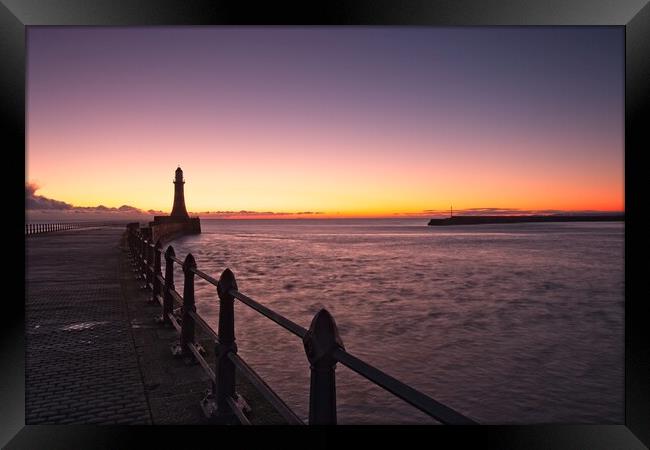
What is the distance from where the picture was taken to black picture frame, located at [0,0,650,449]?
3.76 meters

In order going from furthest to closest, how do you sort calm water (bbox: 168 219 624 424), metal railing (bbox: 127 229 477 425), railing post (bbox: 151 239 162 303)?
calm water (bbox: 168 219 624 424) → railing post (bbox: 151 239 162 303) → metal railing (bbox: 127 229 477 425)

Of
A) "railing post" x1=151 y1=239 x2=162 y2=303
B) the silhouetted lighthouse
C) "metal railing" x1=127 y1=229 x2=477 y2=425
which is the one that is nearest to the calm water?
"railing post" x1=151 y1=239 x2=162 y2=303

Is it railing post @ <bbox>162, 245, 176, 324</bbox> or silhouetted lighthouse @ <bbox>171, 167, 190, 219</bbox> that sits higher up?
silhouetted lighthouse @ <bbox>171, 167, 190, 219</bbox>

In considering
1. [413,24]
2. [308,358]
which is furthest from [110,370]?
Result: [413,24]

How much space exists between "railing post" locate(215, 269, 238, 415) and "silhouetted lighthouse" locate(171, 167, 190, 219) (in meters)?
78.7

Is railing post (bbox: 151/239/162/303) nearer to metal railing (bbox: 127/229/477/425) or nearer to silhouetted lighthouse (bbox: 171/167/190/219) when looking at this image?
metal railing (bbox: 127/229/477/425)

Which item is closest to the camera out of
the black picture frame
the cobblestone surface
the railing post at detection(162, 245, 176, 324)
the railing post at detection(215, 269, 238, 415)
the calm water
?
the railing post at detection(215, 269, 238, 415)

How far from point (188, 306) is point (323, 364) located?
337 cm

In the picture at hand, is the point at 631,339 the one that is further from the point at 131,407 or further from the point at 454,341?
the point at 454,341

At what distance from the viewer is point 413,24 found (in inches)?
155

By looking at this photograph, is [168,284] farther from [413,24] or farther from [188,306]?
[413,24]

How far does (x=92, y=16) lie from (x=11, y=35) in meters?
0.76

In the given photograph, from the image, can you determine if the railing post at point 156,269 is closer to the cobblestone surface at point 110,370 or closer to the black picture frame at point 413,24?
the cobblestone surface at point 110,370

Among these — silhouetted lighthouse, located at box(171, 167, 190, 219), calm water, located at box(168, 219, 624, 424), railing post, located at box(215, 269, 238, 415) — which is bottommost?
Result: calm water, located at box(168, 219, 624, 424)
